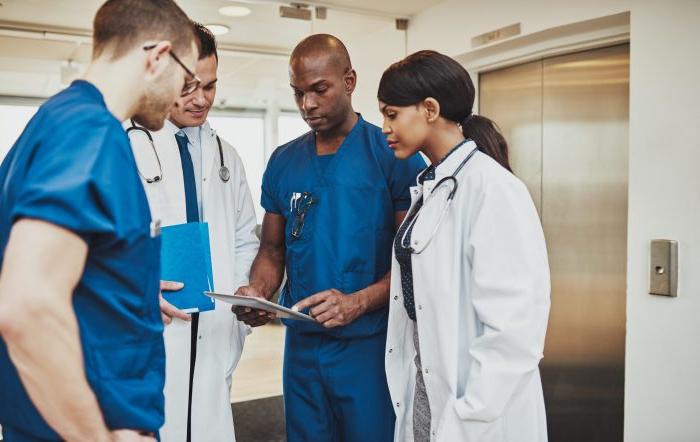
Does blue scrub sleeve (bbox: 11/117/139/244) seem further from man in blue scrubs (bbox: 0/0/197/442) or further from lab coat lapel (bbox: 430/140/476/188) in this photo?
lab coat lapel (bbox: 430/140/476/188)

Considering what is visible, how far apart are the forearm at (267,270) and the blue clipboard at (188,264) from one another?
1.10ft

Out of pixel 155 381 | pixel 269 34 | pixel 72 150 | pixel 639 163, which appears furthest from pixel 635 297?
pixel 269 34

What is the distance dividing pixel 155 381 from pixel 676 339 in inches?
76.2

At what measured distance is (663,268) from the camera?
88.4 inches

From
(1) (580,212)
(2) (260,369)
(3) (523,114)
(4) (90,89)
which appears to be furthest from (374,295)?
(2) (260,369)

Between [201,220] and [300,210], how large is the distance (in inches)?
13.2

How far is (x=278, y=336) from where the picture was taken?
5.73 m

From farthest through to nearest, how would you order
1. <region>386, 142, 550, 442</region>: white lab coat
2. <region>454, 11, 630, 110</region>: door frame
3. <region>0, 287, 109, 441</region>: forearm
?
<region>454, 11, 630, 110</region>: door frame, <region>386, 142, 550, 442</region>: white lab coat, <region>0, 287, 109, 441</region>: forearm

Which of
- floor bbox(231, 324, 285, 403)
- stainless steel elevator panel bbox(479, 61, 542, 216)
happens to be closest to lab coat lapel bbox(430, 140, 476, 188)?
stainless steel elevator panel bbox(479, 61, 542, 216)

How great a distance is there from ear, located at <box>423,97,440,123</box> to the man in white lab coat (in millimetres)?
801

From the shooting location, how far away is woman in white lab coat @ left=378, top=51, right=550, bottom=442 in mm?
1402

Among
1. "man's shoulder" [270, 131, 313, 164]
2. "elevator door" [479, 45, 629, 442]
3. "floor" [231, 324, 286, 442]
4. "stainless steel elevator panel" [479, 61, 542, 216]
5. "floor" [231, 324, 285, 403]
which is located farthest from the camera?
"floor" [231, 324, 285, 403]

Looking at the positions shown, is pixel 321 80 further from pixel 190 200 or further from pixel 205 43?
pixel 190 200

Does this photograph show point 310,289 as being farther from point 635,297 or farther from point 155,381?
point 635,297
